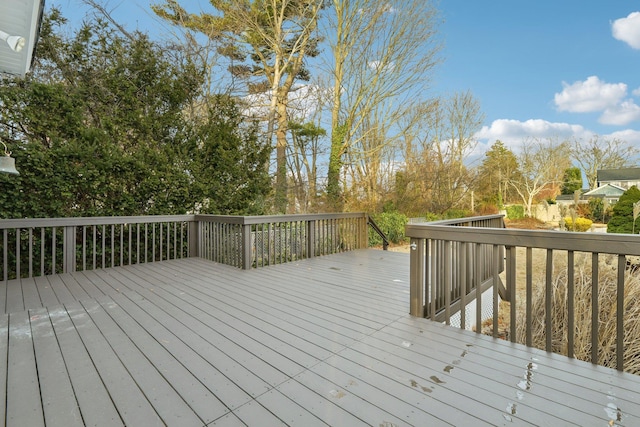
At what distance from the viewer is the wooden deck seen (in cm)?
148

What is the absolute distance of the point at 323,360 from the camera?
2006 millimetres

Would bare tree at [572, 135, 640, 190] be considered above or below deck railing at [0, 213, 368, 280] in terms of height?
above

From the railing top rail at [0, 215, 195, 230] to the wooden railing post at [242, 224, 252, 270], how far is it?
5.43 feet

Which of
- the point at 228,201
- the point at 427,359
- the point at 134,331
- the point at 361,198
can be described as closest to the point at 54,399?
the point at 134,331

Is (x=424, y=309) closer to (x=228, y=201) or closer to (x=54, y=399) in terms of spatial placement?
(x=54, y=399)

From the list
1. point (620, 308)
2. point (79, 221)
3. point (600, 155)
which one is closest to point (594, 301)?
point (620, 308)

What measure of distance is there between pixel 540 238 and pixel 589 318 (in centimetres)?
108

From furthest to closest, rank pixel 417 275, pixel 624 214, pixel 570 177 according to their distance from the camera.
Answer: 1. pixel 570 177
2. pixel 624 214
3. pixel 417 275

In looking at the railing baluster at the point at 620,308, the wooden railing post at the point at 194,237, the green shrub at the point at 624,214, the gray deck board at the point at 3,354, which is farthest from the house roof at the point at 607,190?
the gray deck board at the point at 3,354

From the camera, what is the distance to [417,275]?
2754 millimetres

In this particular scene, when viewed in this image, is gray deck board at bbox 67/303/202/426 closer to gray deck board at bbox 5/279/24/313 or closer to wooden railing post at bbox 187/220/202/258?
gray deck board at bbox 5/279/24/313

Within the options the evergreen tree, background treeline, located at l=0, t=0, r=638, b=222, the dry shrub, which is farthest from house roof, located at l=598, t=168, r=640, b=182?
the dry shrub

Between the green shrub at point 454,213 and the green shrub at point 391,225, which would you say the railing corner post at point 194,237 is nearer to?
the green shrub at point 391,225

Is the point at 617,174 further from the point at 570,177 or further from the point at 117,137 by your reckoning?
the point at 117,137
